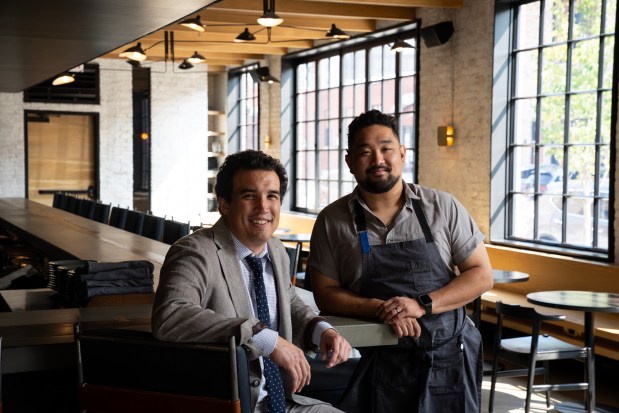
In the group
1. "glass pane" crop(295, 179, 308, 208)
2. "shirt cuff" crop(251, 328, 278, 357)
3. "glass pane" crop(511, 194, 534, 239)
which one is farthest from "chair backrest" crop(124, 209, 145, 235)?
"shirt cuff" crop(251, 328, 278, 357)

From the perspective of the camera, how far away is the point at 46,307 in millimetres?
3648

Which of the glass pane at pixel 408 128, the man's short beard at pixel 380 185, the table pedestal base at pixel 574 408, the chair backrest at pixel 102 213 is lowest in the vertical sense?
the table pedestal base at pixel 574 408

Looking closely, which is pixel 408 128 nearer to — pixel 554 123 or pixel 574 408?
pixel 554 123

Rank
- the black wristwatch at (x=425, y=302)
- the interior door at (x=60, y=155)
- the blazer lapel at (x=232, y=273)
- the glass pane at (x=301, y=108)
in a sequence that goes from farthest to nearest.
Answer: the interior door at (x=60, y=155) → the glass pane at (x=301, y=108) → the black wristwatch at (x=425, y=302) → the blazer lapel at (x=232, y=273)

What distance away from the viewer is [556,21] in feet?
25.6

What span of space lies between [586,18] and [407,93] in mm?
3166

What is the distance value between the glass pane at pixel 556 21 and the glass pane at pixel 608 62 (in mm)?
577

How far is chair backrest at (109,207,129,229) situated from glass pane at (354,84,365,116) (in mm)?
3641

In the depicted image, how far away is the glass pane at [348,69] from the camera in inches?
462

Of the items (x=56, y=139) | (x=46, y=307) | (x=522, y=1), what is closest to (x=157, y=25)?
(x=46, y=307)

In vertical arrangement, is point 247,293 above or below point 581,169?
below

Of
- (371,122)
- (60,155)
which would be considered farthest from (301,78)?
(371,122)

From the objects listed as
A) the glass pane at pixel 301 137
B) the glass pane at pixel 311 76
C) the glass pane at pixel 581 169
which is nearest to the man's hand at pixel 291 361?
the glass pane at pixel 581 169

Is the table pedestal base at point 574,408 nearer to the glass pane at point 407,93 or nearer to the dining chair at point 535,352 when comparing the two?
the dining chair at point 535,352
